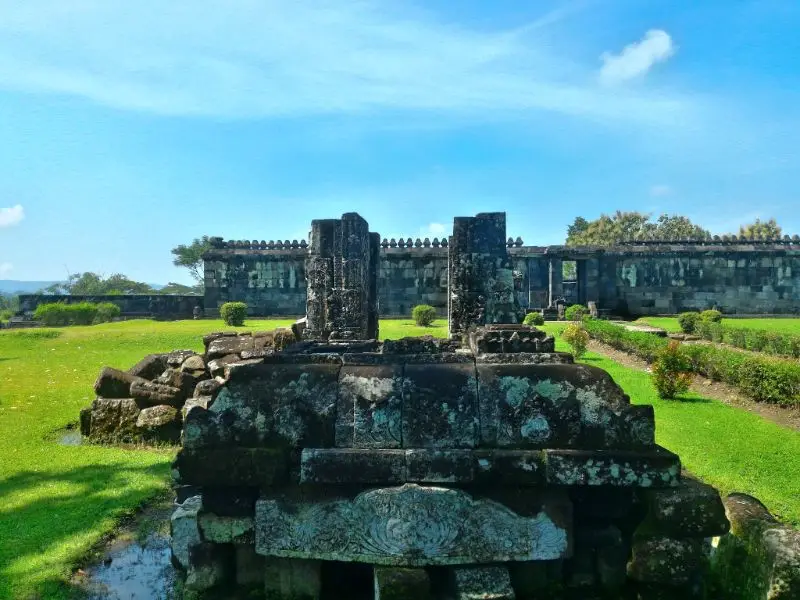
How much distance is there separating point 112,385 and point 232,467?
6.68 metres

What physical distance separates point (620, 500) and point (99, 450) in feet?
22.6

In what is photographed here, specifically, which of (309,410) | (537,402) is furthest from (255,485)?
(537,402)

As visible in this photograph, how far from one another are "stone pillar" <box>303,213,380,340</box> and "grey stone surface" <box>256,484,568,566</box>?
6.05m

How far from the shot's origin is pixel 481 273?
8.54 metres

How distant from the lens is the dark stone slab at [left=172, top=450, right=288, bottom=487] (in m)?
3.37

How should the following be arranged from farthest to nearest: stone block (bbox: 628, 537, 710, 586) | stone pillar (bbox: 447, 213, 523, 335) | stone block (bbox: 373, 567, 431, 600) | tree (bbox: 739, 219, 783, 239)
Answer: tree (bbox: 739, 219, 783, 239) < stone pillar (bbox: 447, 213, 523, 335) < stone block (bbox: 628, 537, 710, 586) < stone block (bbox: 373, 567, 431, 600)

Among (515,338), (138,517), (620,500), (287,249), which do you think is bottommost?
(138,517)

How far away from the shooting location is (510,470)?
322cm

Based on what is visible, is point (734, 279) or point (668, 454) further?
point (734, 279)

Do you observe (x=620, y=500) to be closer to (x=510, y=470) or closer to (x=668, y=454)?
(x=668, y=454)

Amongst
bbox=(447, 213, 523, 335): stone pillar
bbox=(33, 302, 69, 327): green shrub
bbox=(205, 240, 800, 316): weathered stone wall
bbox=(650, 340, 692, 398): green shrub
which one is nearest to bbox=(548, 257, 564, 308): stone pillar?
bbox=(205, 240, 800, 316): weathered stone wall

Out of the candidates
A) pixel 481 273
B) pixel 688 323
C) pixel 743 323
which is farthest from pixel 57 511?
pixel 743 323

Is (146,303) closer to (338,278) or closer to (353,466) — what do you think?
(338,278)

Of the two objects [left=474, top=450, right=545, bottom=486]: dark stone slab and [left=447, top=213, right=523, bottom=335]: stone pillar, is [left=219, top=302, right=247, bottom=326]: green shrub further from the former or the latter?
[left=474, top=450, right=545, bottom=486]: dark stone slab
